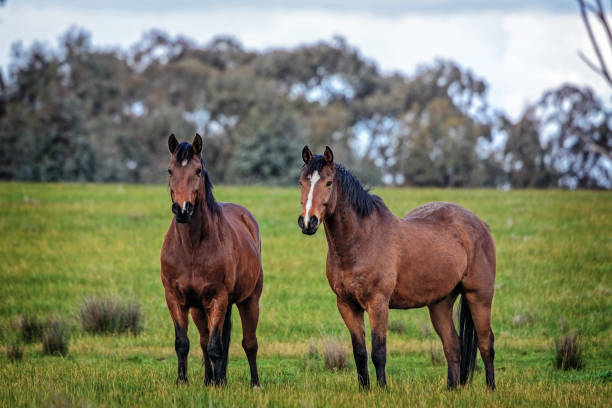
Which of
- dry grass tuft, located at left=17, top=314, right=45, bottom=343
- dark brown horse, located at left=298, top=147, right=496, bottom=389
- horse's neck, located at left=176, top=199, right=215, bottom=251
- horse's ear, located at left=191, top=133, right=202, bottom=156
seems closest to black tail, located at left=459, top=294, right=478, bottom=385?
dark brown horse, located at left=298, top=147, right=496, bottom=389

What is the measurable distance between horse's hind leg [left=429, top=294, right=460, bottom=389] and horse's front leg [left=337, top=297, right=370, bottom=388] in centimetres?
128

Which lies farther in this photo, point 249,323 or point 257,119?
point 257,119

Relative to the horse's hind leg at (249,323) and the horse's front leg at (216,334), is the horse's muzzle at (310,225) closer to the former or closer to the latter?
the horse's front leg at (216,334)

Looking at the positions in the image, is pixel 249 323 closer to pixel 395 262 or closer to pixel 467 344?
pixel 395 262

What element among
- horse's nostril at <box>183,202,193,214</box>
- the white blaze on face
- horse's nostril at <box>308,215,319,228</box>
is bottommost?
horse's nostril at <box>308,215,319,228</box>

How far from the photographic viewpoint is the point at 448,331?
873cm

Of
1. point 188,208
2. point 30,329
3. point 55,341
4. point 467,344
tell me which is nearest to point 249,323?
point 188,208

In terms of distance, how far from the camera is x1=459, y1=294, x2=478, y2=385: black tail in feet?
28.5

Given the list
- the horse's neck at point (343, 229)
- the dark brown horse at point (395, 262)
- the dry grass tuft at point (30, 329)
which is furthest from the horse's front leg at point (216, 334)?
the dry grass tuft at point (30, 329)

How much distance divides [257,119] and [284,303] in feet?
93.2

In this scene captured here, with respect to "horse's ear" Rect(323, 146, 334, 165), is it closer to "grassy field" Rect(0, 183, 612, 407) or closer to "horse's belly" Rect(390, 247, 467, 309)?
"horse's belly" Rect(390, 247, 467, 309)

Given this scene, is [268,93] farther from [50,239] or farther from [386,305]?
[386,305]

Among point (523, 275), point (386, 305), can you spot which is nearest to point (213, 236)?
point (386, 305)

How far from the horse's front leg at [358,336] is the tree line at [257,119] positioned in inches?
841
